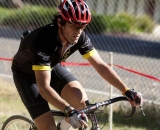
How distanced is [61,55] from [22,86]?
54 centimetres

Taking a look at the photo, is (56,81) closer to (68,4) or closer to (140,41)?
(68,4)

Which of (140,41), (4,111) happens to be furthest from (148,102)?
(140,41)

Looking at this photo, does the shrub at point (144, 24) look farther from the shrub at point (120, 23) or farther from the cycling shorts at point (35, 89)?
the cycling shorts at point (35, 89)

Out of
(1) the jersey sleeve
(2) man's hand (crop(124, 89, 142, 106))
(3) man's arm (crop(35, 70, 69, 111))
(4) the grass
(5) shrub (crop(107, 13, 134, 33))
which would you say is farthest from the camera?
(5) shrub (crop(107, 13, 134, 33))

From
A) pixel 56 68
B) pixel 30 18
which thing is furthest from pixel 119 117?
pixel 30 18

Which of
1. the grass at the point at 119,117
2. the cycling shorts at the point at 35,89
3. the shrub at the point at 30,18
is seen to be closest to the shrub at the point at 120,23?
the shrub at the point at 30,18

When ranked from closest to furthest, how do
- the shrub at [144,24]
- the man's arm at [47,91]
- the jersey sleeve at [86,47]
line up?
the man's arm at [47,91]
the jersey sleeve at [86,47]
the shrub at [144,24]

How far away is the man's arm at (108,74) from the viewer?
4562mm

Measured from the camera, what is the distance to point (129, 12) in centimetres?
1781

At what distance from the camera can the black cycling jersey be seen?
4.24 meters

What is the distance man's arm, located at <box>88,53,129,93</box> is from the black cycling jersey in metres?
0.09

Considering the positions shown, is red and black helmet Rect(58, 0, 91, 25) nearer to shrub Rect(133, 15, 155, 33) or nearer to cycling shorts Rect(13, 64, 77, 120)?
cycling shorts Rect(13, 64, 77, 120)

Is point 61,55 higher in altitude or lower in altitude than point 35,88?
→ higher

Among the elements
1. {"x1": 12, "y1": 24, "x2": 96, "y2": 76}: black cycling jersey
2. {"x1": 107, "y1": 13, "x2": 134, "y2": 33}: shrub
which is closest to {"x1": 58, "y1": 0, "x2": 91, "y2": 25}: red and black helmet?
{"x1": 12, "y1": 24, "x2": 96, "y2": 76}: black cycling jersey
